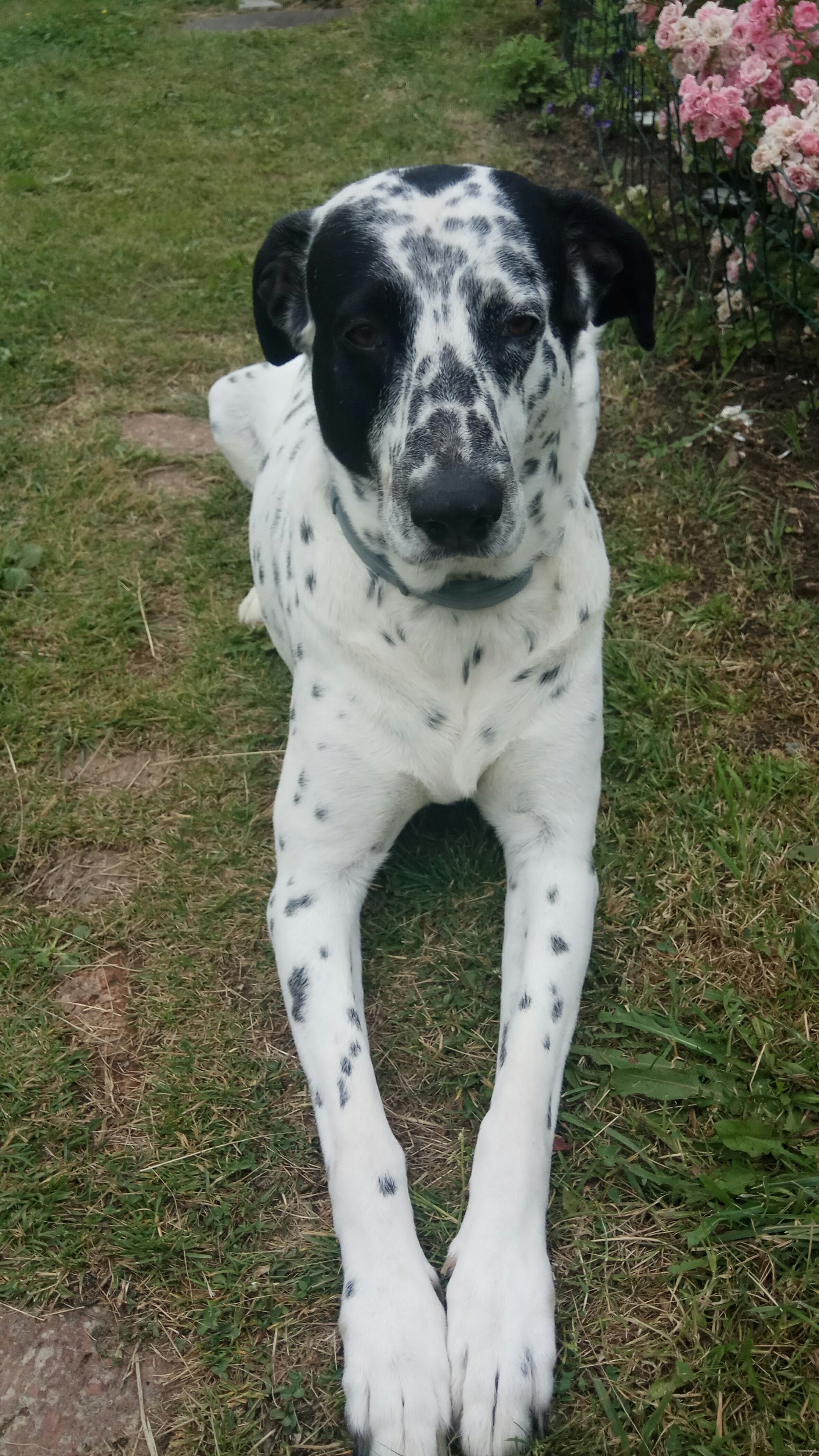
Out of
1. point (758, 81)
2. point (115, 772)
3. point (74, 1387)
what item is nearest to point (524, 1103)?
point (74, 1387)

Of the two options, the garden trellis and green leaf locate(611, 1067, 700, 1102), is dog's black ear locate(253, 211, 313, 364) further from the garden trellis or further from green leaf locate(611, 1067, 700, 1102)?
green leaf locate(611, 1067, 700, 1102)

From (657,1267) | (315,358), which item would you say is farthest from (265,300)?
(657,1267)

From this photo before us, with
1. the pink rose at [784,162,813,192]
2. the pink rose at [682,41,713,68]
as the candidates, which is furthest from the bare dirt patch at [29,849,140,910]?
the pink rose at [682,41,713,68]

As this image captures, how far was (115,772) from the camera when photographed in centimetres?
281

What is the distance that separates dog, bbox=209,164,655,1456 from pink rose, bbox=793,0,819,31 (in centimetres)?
133

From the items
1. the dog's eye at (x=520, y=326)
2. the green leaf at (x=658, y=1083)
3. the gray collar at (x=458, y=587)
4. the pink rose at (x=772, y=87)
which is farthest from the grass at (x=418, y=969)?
the dog's eye at (x=520, y=326)

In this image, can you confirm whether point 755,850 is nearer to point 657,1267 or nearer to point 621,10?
point 657,1267

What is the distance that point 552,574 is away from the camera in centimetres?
224

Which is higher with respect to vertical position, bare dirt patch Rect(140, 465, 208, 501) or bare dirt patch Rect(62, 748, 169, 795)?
bare dirt patch Rect(140, 465, 208, 501)

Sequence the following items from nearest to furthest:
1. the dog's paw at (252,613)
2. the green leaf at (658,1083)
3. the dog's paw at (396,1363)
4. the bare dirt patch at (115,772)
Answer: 1. the dog's paw at (396,1363)
2. the green leaf at (658,1083)
3. the bare dirt patch at (115,772)
4. the dog's paw at (252,613)

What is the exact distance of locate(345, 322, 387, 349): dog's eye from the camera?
199cm

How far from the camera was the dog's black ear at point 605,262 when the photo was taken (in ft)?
7.28

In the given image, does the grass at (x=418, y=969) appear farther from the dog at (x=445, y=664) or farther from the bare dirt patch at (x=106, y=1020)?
the dog at (x=445, y=664)

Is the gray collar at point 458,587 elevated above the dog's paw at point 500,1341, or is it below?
above
